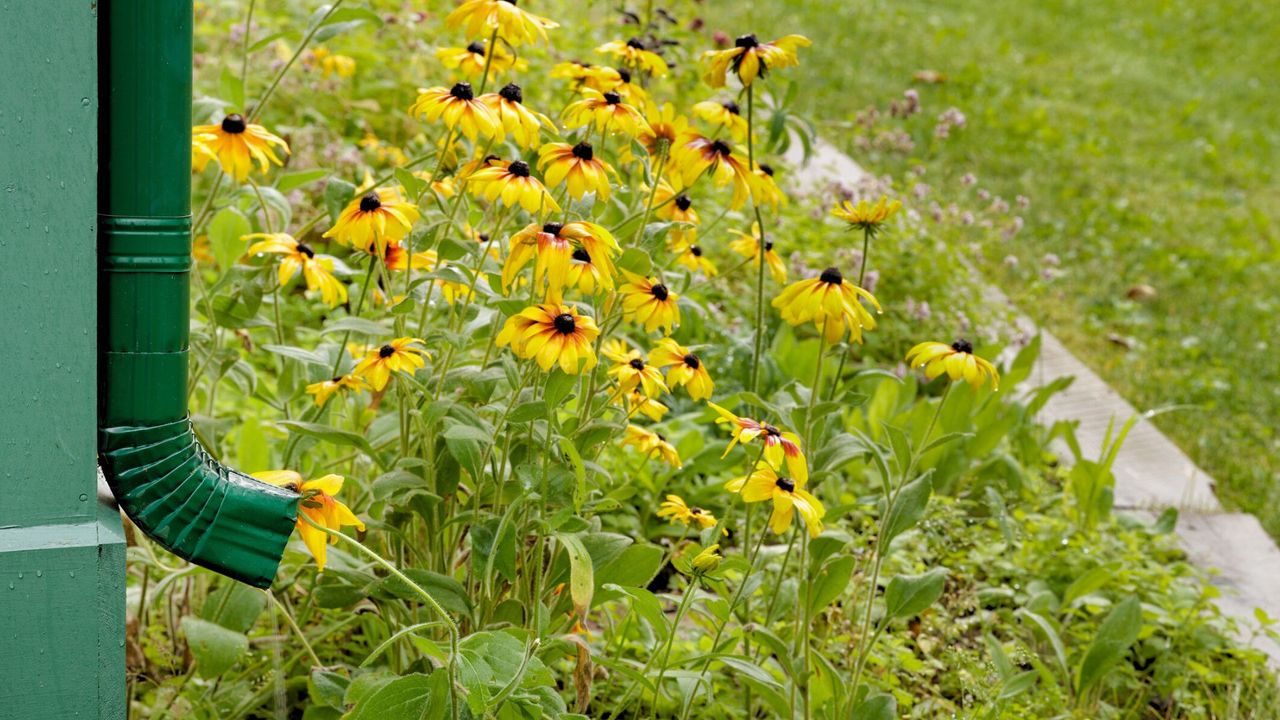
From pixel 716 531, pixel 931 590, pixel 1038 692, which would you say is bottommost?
pixel 1038 692

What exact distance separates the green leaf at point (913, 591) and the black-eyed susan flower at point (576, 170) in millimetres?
855

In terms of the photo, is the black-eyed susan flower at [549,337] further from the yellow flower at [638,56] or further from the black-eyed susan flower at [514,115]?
the yellow flower at [638,56]

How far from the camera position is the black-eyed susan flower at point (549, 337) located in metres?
1.57

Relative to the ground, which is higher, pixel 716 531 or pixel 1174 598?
pixel 716 531

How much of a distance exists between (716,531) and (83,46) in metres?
0.98

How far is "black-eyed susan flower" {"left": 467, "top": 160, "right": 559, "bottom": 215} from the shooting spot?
65.8 inches

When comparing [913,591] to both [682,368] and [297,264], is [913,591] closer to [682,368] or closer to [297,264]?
[682,368]

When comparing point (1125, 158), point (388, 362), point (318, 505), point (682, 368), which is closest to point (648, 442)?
point (682, 368)

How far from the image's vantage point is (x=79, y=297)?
1299mm

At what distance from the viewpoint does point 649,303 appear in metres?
1.80

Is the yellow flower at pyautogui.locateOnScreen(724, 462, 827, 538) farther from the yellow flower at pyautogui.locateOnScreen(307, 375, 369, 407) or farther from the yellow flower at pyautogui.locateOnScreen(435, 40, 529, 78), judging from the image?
the yellow flower at pyautogui.locateOnScreen(435, 40, 529, 78)

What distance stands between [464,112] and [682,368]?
0.50 metres

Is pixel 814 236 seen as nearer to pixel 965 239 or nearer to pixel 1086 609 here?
pixel 965 239

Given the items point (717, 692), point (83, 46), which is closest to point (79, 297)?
point (83, 46)
